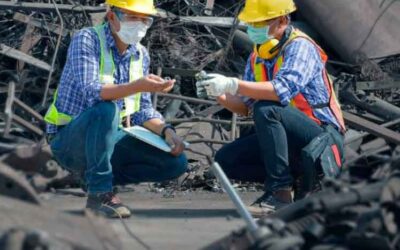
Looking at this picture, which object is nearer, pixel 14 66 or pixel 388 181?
pixel 388 181

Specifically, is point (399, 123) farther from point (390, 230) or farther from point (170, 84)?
point (390, 230)

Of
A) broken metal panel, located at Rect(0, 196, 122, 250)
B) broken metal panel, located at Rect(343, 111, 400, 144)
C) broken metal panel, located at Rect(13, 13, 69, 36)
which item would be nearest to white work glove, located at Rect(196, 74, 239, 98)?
broken metal panel, located at Rect(343, 111, 400, 144)

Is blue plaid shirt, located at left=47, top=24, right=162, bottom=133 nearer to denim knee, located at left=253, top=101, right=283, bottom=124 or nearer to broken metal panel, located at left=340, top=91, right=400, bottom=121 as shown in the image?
denim knee, located at left=253, top=101, right=283, bottom=124

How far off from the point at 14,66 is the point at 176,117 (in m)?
1.38

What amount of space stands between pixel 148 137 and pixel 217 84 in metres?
0.57

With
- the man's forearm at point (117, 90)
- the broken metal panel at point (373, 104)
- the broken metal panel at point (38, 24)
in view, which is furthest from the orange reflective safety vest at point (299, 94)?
the broken metal panel at point (38, 24)

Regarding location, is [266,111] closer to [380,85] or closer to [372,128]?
[372,128]

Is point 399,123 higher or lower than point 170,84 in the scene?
lower

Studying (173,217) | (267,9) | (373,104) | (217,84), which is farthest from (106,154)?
(373,104)

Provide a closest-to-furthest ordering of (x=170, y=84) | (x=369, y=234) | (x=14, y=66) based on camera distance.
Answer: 1. (x=369, y=234)
2. (x=170, y=84)
3. (x=14, y=66)

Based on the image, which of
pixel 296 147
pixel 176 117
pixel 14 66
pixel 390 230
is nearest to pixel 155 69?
pixel 176 117

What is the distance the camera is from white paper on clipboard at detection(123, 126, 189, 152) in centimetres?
717

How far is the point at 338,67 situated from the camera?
33.0ft

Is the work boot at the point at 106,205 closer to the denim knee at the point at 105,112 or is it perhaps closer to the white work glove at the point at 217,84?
the denim knee at the point at 105,112
